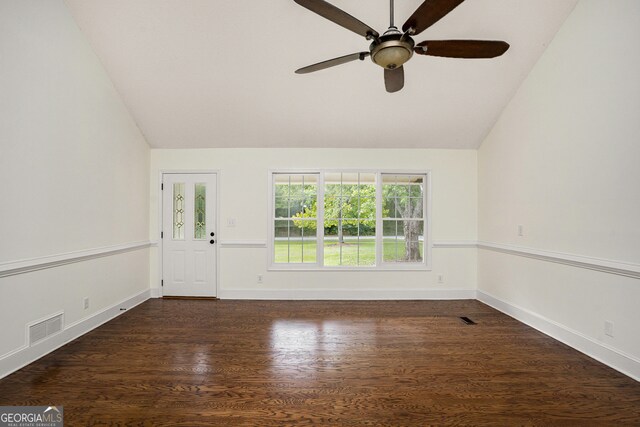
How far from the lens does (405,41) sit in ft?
6.19

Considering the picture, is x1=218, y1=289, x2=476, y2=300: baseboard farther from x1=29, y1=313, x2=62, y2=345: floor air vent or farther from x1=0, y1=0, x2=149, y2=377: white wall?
x1=29, y1=313, x2=62, y2=345: floor air vent

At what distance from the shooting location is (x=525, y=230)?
136 inches

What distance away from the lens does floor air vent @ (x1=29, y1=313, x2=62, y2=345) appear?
245 cm

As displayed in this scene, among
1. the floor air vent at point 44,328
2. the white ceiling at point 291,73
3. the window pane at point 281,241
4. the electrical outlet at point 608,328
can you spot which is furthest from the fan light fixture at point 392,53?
the floor air vent at point 44,328

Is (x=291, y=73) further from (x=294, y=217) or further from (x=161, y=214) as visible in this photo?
(x=161, y=214)

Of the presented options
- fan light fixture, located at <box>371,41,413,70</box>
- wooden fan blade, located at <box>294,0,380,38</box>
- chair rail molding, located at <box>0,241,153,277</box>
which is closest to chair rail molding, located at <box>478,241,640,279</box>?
fan light fixture, located at <box>371,41,413,70</box>

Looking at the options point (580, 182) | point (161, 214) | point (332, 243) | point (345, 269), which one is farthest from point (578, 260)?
point (161, 214)

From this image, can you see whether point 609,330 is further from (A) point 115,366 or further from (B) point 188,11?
(B) point 188,11

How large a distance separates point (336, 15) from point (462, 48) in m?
0.98

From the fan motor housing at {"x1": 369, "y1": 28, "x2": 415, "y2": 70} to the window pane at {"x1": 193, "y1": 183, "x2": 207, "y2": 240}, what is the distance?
3.31 meters

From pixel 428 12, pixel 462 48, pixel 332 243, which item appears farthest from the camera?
pixel 332 243

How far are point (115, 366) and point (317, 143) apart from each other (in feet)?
A: 11.2

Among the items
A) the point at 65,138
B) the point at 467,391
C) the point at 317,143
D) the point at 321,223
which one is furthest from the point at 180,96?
the point at 467,391

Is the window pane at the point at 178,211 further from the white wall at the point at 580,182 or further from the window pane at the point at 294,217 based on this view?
the white wall at the point at 580,182
